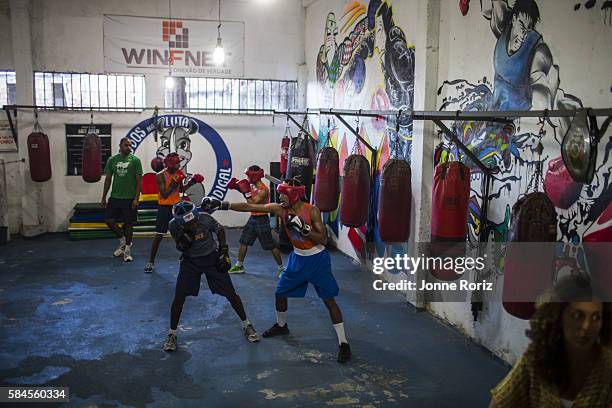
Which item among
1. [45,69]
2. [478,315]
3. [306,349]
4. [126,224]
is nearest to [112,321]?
[306,349]

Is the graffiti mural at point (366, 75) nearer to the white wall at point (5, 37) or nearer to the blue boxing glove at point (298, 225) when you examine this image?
the blue boxing glove at point (298, 225)

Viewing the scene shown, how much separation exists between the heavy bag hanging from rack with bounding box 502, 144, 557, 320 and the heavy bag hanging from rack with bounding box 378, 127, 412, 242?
1704mm

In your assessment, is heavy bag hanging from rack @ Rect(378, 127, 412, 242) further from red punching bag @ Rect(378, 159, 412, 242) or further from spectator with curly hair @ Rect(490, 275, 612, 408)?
spectator with curly hair @ Rect(490, 275, 612, 408)

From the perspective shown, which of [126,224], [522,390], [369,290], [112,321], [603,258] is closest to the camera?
[522,390]

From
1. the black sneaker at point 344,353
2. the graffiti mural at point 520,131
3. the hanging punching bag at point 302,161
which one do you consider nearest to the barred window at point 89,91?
the hanging punching bag at point 302,161

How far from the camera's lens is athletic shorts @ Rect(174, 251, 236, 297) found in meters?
5.35

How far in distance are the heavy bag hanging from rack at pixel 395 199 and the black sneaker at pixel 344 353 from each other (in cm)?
116

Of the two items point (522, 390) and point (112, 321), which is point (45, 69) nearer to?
point (112, 321)

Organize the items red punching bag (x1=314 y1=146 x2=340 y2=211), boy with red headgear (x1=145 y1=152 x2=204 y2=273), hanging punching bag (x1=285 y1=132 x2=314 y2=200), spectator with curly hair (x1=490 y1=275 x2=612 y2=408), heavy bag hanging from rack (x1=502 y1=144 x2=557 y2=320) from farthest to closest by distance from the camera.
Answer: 1. hanging punching bag (x1=285 y1=132 x2=314 y2=200)
2. boy with red headgear (x1=145 y1=152 x2=204 y2=273)
3. red punching bag (x1=314 y1=146 x2=340 y2=211)
4. heavy bag hanging from rack (x1=502 y1=144 x2=557 y2=320)
5. spectator with curly hair (x1=490 y1=275 x2=612 y2=408)

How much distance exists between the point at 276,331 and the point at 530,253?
2.74m

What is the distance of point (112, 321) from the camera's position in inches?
238

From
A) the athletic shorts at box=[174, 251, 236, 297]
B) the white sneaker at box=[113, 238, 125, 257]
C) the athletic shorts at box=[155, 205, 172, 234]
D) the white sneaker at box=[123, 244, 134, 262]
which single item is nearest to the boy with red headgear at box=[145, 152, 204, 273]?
the athletic shorts at box=[155, 205, 172, 234]

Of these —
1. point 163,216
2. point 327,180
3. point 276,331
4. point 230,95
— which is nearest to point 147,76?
point 230,95

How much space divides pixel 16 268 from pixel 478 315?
6.31 m
